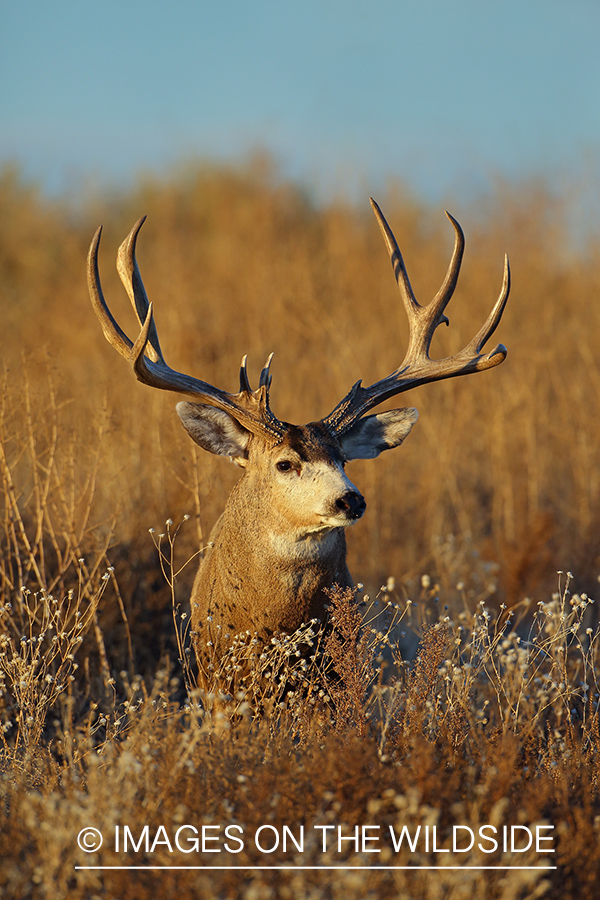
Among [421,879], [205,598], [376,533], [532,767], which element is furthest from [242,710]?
[376,533]

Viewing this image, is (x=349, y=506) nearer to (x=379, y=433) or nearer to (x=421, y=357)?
(x=379, y=433)

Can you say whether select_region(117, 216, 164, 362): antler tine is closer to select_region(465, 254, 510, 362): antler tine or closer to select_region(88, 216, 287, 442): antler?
select_region(88, 216, 287, 442): antler

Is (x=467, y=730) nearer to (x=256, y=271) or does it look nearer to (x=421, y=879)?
(x=421, y=879)

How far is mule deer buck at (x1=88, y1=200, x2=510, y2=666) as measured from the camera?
14.3 feet

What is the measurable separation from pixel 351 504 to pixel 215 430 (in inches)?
39.6

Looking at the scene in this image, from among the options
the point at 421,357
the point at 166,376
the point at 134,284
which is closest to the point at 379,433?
the point at 421,357

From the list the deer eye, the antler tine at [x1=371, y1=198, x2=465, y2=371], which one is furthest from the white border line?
the antler tine at [x1=371, y1=198, x2=465, y2=371]

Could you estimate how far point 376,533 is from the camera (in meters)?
8.11

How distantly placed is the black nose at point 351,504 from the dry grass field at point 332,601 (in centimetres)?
42

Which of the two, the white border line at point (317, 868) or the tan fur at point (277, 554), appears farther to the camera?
the tan fur at point (277, 554)

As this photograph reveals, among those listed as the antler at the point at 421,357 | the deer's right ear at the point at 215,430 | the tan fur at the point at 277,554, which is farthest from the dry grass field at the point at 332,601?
the antler at the point at 421,357

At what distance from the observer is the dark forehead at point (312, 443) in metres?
4.41

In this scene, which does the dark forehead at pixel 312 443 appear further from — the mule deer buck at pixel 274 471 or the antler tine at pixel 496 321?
the antler tine at pixel 496 321

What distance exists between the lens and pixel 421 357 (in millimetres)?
5027
